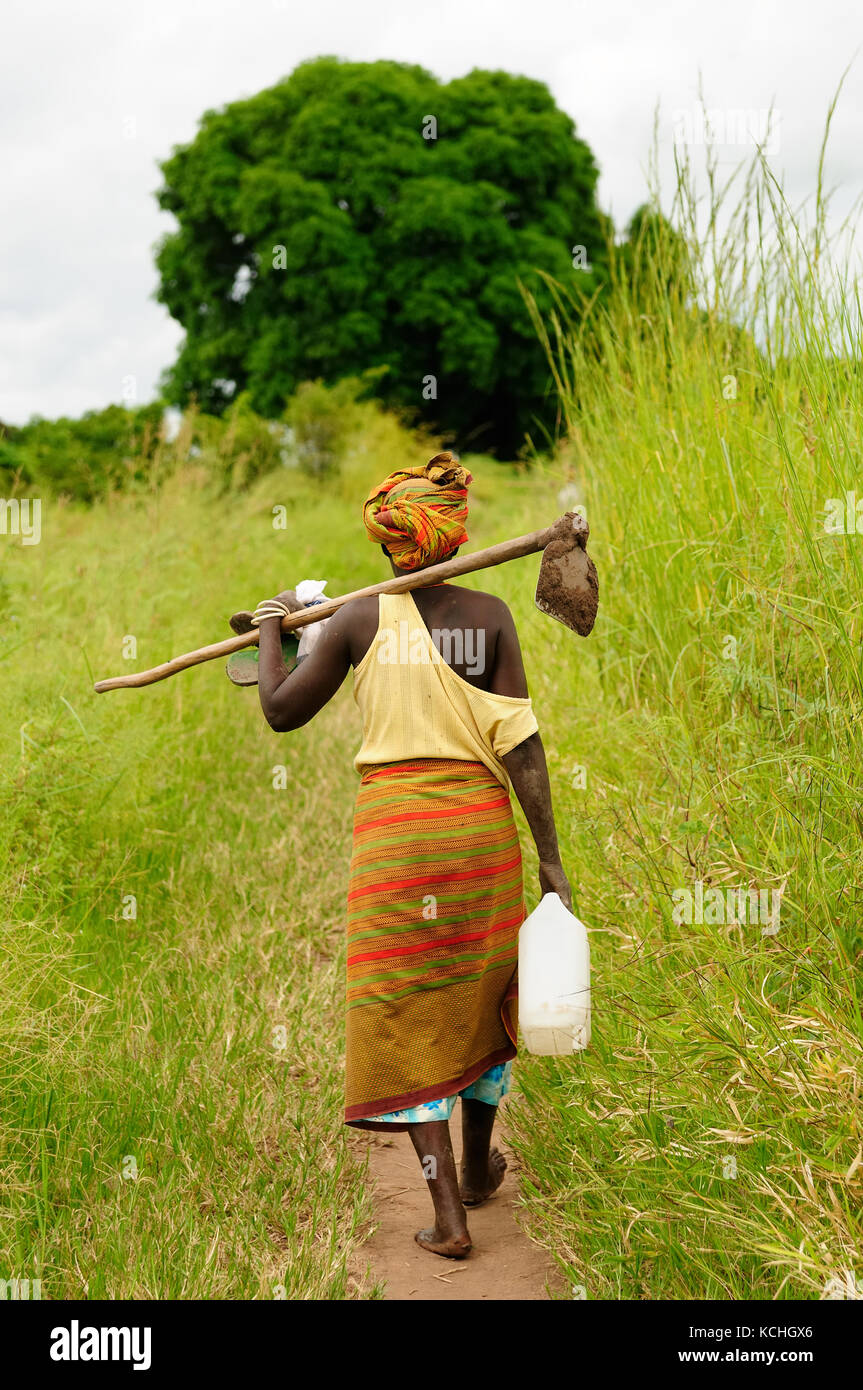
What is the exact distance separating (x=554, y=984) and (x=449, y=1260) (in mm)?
706

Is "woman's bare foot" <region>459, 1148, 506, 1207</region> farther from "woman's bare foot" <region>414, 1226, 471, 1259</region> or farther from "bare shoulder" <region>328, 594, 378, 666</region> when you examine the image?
"bare shoulder" <region>328, 594, 378, 666</region>

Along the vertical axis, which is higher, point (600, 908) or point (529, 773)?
point (529, 773)

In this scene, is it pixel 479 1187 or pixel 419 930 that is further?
pixel 479 1187

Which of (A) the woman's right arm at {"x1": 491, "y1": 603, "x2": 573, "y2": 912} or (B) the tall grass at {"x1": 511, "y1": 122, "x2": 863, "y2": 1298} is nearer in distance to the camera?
(B) the tall grass at {"x1": 511, "y1": 122, "x2": 863, "y2": 1298}

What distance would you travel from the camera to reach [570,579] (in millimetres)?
2861

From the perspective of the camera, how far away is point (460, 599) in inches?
114

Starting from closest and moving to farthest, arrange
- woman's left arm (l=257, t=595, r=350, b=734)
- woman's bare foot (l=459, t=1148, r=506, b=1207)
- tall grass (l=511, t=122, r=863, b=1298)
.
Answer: tall grass (l=511, t=122, r=863, b=1298)
woman's left arm (l=257, t=595, r=350, b=734)
woman's bare foot (l=459, t=1148, r=506, b=1207)

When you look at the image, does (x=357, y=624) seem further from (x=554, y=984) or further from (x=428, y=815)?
(x=554, y=984)

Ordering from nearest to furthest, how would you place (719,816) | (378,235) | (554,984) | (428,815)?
(554,984), (428,815), (719,816), (378,235)

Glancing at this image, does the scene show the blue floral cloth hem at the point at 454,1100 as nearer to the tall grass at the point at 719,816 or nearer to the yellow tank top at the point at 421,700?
the tall grass at the point at 719,816

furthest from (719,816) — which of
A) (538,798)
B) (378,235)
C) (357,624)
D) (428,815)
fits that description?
(378,235)

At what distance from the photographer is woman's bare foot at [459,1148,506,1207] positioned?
123 inches

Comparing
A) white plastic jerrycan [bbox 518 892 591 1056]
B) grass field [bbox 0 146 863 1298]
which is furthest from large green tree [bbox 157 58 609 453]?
white plastic jerrycan [bbox 518 892 591 1056]

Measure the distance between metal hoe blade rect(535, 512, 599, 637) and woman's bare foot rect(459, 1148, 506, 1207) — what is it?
1.42 m
